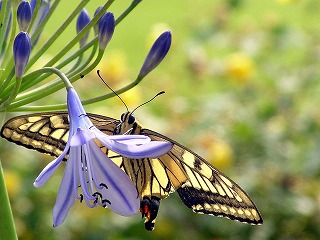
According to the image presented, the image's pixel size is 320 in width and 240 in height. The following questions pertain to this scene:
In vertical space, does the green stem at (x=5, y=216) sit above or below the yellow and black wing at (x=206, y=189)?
below

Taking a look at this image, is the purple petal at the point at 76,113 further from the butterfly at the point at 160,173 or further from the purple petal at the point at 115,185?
the butterfly at the point at 160,173

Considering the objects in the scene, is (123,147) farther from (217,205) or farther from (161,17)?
(161,17)

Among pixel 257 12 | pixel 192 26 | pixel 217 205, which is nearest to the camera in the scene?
pixel 217 205

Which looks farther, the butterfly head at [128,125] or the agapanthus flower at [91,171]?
the butterfly head at [128,125]

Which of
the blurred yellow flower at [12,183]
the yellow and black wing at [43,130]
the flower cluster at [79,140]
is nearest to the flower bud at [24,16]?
the flower cluster at [79,140]

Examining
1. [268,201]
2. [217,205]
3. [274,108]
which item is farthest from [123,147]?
[274,108]

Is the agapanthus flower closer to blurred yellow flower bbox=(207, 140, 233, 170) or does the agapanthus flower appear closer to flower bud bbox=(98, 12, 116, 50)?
flower bud bbox=(98, 12, 116, 50)

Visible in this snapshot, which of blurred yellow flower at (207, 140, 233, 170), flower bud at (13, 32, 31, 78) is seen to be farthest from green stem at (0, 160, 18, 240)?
blurred yellow flower at (207, 140, 233, 170)
